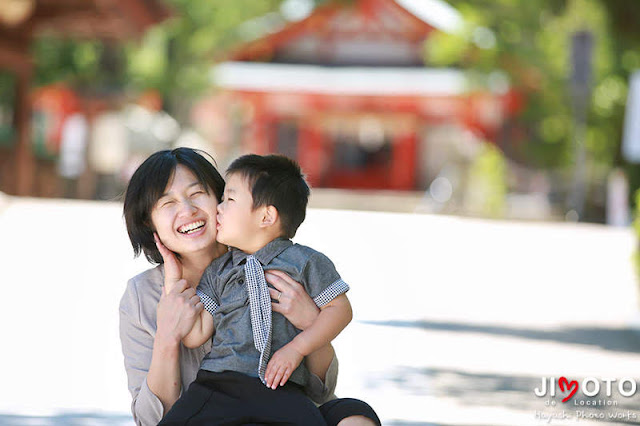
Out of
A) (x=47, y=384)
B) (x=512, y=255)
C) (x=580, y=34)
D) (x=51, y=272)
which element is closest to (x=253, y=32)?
(x=580, y=34)

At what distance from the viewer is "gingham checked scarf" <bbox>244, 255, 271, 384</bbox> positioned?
309 centimetres

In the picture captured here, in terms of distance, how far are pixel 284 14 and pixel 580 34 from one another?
1381 cm

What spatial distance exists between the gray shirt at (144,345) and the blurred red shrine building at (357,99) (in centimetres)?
2567

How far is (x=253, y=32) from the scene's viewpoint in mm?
33938

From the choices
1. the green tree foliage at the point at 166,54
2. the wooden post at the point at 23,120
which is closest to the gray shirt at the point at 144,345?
the wooden post at the point at 23,120

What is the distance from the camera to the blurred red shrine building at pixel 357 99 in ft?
99.0

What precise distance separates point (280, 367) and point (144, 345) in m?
0.55

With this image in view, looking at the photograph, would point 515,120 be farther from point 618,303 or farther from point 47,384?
point 47,384

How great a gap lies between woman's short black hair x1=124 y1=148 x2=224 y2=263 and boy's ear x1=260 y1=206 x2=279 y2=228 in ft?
0.93

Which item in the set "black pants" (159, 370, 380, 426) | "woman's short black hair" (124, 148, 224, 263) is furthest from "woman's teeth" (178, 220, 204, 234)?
"black pants" (159, 370, 380, 426)

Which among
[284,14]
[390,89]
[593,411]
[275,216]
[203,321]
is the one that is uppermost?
[284,14]

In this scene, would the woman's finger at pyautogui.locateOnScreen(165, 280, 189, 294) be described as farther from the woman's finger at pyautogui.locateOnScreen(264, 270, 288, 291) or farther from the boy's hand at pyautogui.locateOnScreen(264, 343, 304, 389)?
the boy's hand at pyautogui.locateOnScreen(264, 343, 304, 389)

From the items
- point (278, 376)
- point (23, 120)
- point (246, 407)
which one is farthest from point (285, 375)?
point (23, 120)

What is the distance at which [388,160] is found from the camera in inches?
1316
